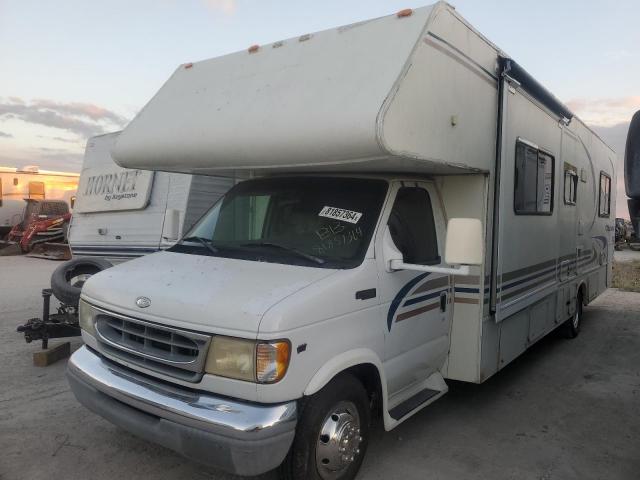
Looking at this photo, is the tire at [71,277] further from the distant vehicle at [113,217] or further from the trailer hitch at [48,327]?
the trailer hitch at [48,327]

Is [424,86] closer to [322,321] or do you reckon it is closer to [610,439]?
[322,321]

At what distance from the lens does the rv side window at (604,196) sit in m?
8.59

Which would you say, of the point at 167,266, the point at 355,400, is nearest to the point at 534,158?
the point at 355,400

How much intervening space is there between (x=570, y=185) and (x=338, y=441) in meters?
4.89

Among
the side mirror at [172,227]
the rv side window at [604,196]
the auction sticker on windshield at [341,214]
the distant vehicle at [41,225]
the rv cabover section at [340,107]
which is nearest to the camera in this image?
the rv cabover section at [340,107]

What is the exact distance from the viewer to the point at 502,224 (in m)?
4.66

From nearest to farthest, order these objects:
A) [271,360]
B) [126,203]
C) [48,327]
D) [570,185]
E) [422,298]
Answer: [271,360] < [422,298] < [48,327] < [570,185] < [126,203]

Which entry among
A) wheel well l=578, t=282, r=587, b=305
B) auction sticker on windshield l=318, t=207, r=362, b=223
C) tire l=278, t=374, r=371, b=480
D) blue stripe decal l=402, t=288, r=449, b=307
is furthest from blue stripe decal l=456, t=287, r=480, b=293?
wheel well l=578, t=282, r=587, b=305

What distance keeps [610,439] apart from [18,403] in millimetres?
4986

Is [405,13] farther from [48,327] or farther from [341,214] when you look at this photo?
[48,327]

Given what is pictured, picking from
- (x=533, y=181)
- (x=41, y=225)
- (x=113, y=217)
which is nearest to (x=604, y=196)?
(x=533, y=181)

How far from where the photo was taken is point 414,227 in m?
4.06

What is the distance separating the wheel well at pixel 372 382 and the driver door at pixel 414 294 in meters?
0.11

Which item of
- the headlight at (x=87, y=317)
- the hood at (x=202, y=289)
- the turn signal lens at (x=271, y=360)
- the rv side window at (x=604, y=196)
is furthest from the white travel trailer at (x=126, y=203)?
the rv side window at (x=604, y=196)
